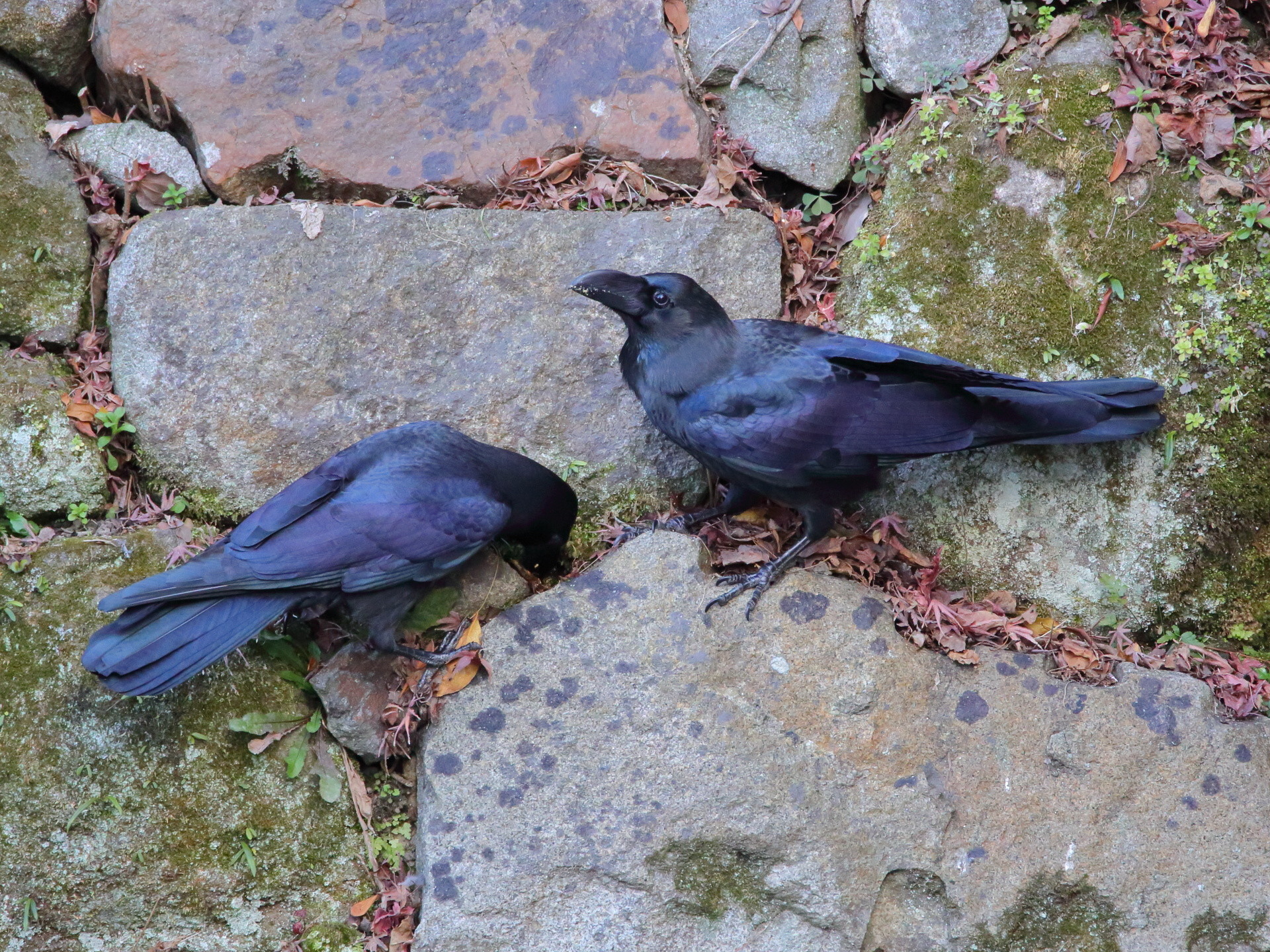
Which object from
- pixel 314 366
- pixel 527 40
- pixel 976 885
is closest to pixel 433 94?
pixel 527 40

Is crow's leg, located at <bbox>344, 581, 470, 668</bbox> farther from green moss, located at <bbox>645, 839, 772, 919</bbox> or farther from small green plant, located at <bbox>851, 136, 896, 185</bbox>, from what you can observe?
small green plant, located at <bbox>851, 136, 896, 185</bbox>

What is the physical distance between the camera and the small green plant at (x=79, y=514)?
408 cm

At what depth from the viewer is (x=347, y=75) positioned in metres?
4.71

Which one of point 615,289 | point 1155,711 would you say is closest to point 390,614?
point 615,289

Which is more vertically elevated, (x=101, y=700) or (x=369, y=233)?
(x=369, y=233)

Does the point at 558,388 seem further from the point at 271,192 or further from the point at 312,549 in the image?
the point at 271,192

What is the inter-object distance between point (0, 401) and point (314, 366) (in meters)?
1.17

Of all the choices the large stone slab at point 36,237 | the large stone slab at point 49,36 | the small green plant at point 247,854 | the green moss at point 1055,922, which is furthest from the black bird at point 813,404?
the large stone slab at point 49,36

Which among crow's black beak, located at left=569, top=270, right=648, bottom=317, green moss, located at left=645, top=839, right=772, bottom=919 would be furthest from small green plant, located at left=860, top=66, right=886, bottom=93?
green moss, located at left=645, top=839, right=772, bottom=919

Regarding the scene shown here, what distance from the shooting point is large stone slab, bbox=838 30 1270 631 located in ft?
13.4

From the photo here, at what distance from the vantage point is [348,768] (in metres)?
3.89

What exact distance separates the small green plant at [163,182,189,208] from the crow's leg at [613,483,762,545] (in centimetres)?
241

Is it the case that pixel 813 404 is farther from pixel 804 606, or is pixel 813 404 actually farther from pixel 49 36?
pixel 49 36

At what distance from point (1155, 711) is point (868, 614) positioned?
1.06m
